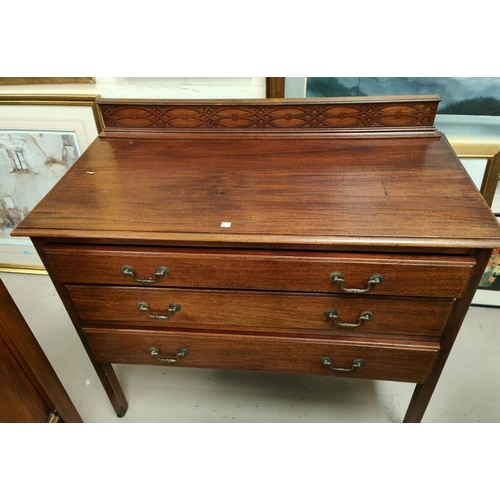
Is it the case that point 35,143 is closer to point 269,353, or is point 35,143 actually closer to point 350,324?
point 269,353

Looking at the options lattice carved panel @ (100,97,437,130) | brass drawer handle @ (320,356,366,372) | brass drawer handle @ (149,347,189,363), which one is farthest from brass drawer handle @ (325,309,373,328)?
lattice carved panel @ (100,97,437,130)

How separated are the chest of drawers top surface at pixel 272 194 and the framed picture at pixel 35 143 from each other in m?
0.44

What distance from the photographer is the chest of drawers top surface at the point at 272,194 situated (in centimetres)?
96

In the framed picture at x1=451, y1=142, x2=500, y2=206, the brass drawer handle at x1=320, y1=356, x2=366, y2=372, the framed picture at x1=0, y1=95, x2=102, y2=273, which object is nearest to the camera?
the brass drawer handle at x1=320, y1=356, x2=366, y2=372

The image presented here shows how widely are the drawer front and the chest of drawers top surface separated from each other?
0.19m

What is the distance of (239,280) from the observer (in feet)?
3.43

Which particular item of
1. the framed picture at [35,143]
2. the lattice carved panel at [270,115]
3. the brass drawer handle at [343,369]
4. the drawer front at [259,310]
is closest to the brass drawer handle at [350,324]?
the drawer front at [259,310]

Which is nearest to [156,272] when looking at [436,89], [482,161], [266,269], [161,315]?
[161,315]

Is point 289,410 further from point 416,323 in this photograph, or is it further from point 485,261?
point 485,261

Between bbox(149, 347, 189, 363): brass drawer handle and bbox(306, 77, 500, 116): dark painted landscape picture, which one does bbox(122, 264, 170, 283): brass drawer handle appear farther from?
bbox(306, 77, 500, 116): dark painted landscape picture

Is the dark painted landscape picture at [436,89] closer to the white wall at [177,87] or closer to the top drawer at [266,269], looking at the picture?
the white wall at [177,87]

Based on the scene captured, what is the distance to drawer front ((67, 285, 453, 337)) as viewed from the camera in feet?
3.46

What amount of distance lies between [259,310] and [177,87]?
0.89m
